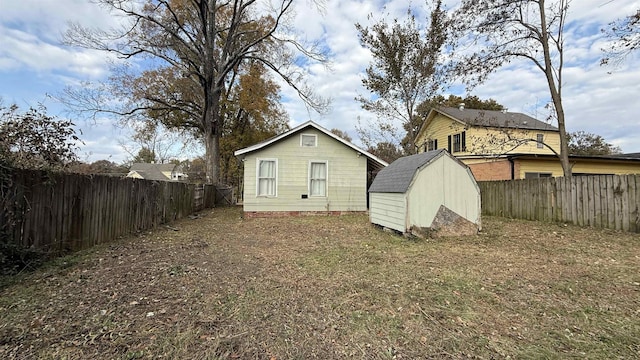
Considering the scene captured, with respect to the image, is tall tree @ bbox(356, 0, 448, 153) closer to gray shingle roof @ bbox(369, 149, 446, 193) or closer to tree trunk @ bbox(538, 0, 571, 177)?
tree trunk @ bbox(538, 0, 571, 177)

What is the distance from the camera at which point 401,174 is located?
8.48 m

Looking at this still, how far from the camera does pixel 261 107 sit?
80.8 ft

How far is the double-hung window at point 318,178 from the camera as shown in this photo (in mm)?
13312

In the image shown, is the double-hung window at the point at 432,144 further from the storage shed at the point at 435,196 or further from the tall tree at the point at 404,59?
the storage shed at the point at 435,196

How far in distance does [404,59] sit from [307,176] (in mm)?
12093

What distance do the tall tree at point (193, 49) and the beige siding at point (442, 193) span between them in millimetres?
11624

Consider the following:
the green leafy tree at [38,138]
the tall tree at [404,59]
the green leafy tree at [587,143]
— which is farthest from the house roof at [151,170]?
the green leafy tree at [587,143]

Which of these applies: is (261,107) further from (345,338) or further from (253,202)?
(345,338)

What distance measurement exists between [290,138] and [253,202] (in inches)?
123

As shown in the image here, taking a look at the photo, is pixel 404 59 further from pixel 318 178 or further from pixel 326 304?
pixel 326 304

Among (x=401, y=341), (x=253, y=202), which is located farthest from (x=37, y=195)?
(x=253, y=202)

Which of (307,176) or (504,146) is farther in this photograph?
(504,146)

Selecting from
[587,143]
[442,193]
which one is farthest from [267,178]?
[587,143]

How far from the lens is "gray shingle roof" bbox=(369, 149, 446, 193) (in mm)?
7855
